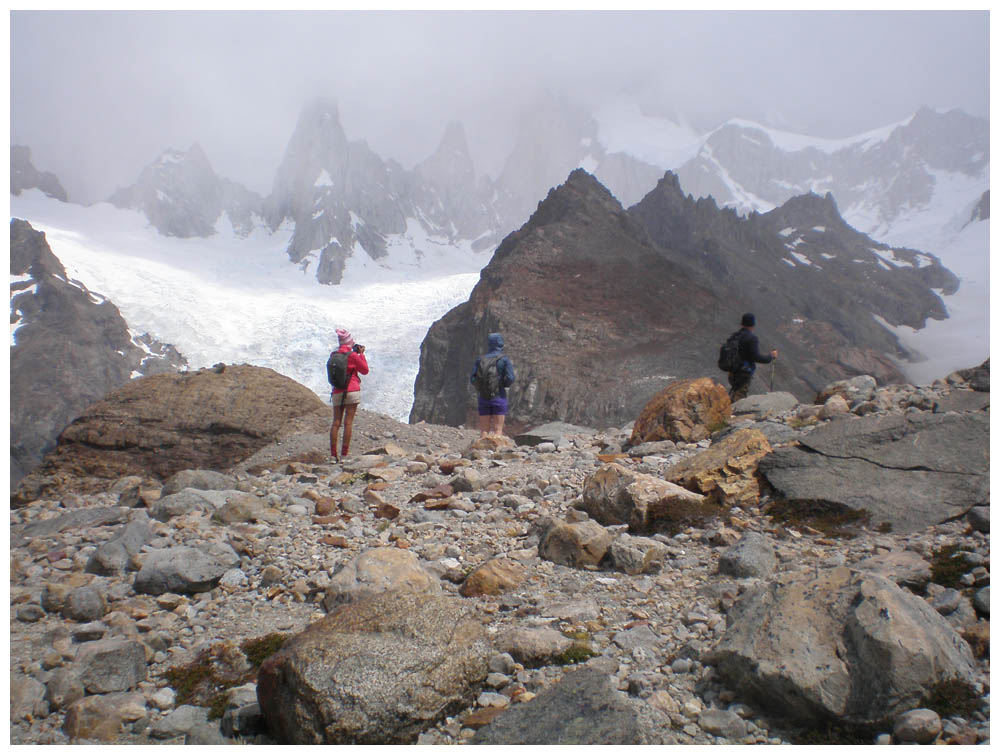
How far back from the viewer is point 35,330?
10138 cm

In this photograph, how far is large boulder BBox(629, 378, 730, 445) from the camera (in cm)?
1018

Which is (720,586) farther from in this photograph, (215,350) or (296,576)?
(215,350)

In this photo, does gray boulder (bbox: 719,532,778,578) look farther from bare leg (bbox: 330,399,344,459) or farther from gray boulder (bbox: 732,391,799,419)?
bare leg (bbox: 330,399,344,459)

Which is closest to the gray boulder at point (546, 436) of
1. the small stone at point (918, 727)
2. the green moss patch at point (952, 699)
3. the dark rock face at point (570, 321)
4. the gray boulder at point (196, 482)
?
the gray boulder at point (196, 482)

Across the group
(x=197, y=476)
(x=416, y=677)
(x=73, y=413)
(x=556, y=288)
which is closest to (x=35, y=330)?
(x=73, y=413)

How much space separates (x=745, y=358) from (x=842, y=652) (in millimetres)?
9322

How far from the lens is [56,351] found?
98438 mm

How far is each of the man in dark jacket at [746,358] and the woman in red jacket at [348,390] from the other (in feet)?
21.6

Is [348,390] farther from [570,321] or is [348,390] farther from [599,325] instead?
[599,325]

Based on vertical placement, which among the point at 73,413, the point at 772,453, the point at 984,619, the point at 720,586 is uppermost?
the point at 772,453

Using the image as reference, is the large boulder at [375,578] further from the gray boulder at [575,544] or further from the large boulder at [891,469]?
the large boulder at [891,469]

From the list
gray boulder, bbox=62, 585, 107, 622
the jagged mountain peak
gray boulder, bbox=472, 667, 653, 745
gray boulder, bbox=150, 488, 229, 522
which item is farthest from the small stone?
the jagged mountain peak

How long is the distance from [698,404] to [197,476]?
7.54 meters

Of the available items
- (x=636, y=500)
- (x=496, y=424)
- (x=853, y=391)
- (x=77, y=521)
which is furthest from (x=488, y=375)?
(x=77, y=521)
